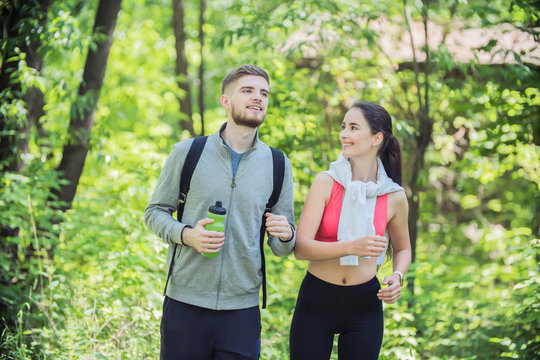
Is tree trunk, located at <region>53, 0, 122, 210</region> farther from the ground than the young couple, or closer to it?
farther from the ground

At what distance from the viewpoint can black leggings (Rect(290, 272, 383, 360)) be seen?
2.55 meters

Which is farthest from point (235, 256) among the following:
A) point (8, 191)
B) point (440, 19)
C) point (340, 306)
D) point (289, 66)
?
point (440, 19)

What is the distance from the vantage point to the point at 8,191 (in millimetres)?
4309

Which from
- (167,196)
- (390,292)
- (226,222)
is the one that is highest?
(167,196)

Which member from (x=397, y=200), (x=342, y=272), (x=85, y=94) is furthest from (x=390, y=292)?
(x=85, y=94)

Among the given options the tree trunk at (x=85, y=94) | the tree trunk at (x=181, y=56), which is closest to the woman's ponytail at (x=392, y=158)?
the tree trunk at (x=85, y=94)

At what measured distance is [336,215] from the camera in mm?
2604

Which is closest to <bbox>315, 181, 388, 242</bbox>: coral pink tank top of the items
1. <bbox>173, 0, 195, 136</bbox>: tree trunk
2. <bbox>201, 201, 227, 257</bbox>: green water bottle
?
<bbox>201, 201, 227, 257</bbox>: green water bottle

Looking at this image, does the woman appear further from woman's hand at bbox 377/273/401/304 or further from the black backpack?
the black backpack

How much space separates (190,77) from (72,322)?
7.61m

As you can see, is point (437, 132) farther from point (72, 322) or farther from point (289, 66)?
point (72, 322)

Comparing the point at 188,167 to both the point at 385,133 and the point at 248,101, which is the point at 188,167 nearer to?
the point at 248,101

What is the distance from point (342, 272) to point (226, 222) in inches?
27.4

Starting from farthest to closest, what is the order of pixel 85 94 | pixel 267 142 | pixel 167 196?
pixel 85 94, pixel 267 142, pixel 167 196
